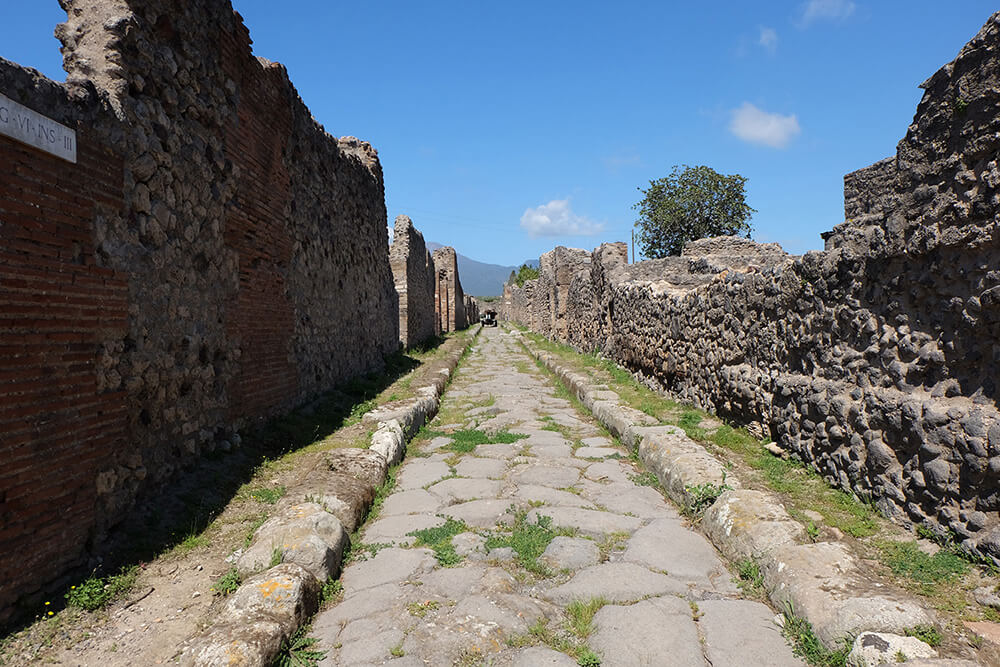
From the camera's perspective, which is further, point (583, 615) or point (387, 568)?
point (387, 568)

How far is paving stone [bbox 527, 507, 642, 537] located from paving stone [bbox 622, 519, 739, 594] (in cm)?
11

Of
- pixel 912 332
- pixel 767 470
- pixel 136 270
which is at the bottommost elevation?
pixel 767 470

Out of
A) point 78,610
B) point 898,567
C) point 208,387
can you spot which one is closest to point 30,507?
point 78,610

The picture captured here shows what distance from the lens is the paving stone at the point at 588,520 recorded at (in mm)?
3172

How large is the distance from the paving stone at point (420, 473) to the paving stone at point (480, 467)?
0.37ft

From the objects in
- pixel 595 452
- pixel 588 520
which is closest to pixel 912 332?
pixel 588 520

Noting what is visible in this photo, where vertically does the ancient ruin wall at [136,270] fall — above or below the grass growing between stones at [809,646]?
above

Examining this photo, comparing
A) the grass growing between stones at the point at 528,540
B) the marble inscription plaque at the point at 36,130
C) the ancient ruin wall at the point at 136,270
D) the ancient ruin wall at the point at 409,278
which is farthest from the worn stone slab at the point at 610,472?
the ancient ruin wall at the point at 409,278

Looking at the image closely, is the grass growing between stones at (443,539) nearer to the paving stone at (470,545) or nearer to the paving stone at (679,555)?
the paving stone at (470,545)

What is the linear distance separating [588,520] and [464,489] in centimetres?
94

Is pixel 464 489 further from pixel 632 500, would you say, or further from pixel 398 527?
pixel 632 500

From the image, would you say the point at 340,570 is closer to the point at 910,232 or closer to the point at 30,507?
the point at 30,507

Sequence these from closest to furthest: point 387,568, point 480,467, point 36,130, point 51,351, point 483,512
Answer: point 36,130, point 51,351, point 387,568, point 483,512, point 480,467

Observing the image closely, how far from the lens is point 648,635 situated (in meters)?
2.12
